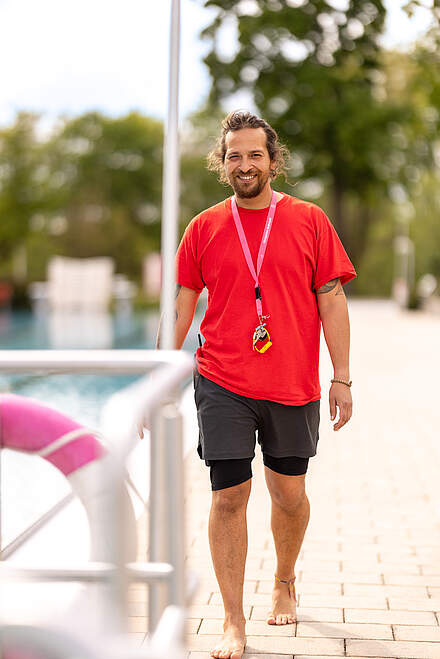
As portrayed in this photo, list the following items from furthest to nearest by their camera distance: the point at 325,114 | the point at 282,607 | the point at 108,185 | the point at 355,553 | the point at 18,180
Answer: the point at 108,185 → the point at 18,180 → the point at 325,114 → the point at 355,553 → the point at 282,607

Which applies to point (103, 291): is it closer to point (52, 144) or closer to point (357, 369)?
point (357, 369)

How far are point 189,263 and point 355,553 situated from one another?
5.95 feet

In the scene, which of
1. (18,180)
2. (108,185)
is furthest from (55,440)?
(108,185)

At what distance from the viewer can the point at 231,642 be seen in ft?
10.4

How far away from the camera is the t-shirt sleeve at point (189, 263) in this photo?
330 centimetres

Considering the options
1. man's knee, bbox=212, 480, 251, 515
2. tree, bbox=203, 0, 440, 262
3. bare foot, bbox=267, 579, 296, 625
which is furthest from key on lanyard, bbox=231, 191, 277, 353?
tree, bbox=203, 0, 440, 262

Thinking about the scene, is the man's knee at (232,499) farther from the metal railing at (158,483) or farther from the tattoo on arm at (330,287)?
the metal railing at (158,483)

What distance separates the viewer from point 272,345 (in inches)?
125

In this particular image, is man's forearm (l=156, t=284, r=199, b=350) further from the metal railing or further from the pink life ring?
the metal railing

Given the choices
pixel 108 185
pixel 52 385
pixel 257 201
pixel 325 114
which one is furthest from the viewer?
pixel 108 185

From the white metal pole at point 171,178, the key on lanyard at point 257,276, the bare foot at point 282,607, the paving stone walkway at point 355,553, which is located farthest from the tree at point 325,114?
the white metal pole at point 171,178

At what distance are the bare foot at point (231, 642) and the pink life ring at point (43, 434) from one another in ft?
3.42

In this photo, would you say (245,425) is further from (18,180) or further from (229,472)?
(18,180)

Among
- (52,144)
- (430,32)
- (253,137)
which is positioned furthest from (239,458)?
(52,144)
